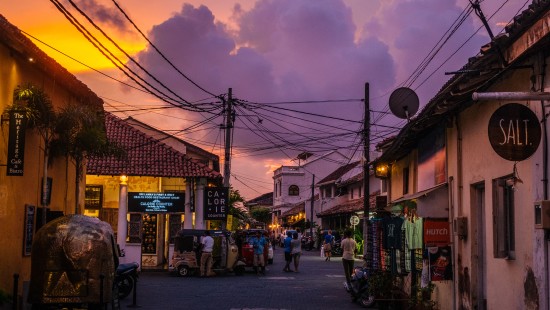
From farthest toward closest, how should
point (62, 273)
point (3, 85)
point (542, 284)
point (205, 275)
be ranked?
point (205, 275), point (3, 85), point (62, 273), point (542, 284)

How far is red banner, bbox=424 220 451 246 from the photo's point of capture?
14.1 meters

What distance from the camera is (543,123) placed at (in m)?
8.93

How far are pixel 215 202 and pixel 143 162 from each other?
12.4 ft

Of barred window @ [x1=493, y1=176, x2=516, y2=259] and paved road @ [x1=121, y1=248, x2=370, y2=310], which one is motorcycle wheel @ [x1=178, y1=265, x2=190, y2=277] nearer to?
paved road @ [x1=121, y1=248, x2=370, y2=310]

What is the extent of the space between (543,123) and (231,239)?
81.3 feet

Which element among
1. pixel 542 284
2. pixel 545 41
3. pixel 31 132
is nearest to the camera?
pixel 545 41

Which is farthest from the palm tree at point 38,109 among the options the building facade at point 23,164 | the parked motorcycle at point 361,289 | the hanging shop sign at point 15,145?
the parked motorcycle at point 361,289

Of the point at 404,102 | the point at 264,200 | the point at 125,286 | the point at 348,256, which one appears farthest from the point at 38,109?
the point at 264,200

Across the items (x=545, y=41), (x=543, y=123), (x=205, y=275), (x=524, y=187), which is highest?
(x=545, y=41)

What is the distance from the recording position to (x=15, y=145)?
47.6ft

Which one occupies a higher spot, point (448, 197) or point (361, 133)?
point (361, 133)

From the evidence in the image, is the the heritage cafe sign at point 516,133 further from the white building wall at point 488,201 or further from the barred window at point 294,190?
the barred window at point 294,190

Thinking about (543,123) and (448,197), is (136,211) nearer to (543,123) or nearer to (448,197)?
(448,197)

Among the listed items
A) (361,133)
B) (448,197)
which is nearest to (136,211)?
(361,133)
